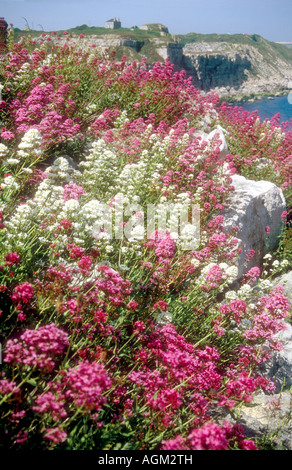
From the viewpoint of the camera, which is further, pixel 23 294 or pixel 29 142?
pixel 29 142

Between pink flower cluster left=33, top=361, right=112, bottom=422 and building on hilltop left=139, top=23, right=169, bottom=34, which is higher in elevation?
building on hilltop left=139, top=23, right=169, bottom=34

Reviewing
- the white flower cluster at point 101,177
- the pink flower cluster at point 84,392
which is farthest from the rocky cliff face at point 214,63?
the pink flower cluster at point 84,392

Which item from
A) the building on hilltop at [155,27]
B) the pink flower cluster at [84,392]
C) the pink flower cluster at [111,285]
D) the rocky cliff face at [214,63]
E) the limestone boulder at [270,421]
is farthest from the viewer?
the building on hilltop at [155,27]

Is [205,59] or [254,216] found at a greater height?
[205,59]

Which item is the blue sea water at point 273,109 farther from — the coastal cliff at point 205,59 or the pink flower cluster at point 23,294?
the coastal cliff at point 205,59

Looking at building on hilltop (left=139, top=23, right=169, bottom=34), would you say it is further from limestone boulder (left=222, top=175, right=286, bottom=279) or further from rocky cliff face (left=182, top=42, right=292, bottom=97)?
limestone boulder (left=222, top=175, right=286, bottom=279)

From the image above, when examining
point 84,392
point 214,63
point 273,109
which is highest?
point 214,63

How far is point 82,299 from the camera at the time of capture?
2.73m

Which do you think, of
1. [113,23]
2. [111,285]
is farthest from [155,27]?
[111,285]

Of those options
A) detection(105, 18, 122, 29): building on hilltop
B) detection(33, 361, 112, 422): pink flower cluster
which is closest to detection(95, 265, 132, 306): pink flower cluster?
detection(33, 361, 112, 422): pink flower cluster

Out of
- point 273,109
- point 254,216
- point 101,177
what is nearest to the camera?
point 101,177

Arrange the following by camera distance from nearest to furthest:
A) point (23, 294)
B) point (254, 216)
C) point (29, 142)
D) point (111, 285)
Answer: point (23, 294)
point (111, 285)
point (29, 142)
point (254, 216)

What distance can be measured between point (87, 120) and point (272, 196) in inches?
204

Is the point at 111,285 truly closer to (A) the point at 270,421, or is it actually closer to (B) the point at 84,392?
(B) the point at 84,392
